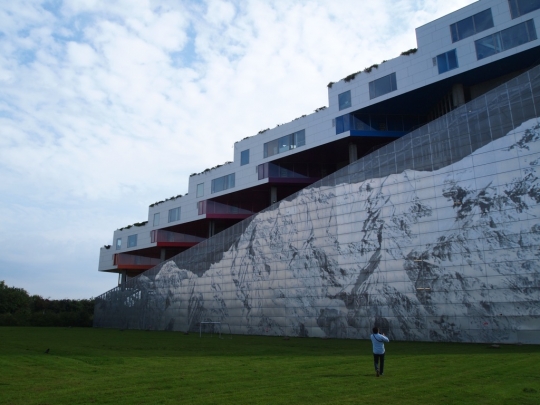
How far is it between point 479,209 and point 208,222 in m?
36.5

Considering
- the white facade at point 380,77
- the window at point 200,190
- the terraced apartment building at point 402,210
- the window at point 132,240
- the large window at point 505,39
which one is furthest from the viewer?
the window at point 132,240

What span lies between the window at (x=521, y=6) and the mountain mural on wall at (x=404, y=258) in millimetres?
10637

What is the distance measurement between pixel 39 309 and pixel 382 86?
211 feet

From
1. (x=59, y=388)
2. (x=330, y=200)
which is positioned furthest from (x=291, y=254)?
(x=59, y=388)

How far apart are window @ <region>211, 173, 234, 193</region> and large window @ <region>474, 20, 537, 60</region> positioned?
28159mm

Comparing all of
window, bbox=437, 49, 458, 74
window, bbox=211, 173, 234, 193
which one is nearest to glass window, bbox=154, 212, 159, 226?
window, bbox=211, 173, 234, 193

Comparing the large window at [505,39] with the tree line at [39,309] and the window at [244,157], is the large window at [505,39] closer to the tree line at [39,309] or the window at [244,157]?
the window at [244,157]

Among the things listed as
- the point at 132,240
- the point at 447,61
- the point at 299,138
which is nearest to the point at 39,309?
the point at 132,240

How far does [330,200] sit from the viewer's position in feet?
116

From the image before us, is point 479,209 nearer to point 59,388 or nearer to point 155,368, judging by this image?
point 155,368

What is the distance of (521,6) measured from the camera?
31453mm

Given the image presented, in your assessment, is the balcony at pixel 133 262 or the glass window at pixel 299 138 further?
the balcony at pixel 133 262

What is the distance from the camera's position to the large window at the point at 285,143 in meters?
44.2

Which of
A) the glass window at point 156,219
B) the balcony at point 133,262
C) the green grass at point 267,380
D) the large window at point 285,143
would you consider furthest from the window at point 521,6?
the balcony at point 133,262
